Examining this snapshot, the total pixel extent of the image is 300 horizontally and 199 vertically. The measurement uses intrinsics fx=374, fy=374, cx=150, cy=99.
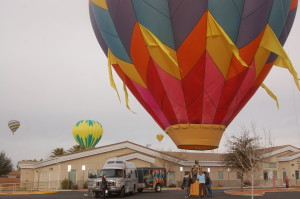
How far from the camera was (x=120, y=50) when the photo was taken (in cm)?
1522

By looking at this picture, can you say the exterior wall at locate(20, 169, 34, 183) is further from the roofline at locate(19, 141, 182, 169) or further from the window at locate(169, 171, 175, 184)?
the window at locate(169, 171, 175, 184)

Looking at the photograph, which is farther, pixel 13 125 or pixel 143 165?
pixel 13 125

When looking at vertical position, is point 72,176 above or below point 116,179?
below

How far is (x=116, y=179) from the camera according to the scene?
79.9 feet

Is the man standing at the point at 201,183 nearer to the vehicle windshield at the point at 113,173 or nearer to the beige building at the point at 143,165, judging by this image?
the vehicle windshield at the point at 113,173

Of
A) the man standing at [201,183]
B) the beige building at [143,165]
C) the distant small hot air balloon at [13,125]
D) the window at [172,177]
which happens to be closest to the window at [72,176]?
the beige building at [143,165]

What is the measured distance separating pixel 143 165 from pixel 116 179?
16969mm

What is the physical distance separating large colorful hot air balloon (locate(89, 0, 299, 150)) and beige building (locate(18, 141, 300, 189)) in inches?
Answer: 834

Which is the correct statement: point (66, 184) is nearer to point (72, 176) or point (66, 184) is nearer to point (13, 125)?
point (72, 176)

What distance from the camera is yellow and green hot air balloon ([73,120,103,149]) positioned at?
4588 centimetres

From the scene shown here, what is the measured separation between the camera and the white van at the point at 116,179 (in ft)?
79.3

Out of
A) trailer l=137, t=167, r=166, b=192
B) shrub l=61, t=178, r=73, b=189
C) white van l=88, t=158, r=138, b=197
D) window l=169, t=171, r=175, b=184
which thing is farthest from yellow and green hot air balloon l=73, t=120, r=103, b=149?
white van l=88, t=158, r=138, b=197

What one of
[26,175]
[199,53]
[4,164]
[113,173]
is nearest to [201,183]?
[113,173]

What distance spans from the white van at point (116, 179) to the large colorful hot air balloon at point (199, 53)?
10.6 m
